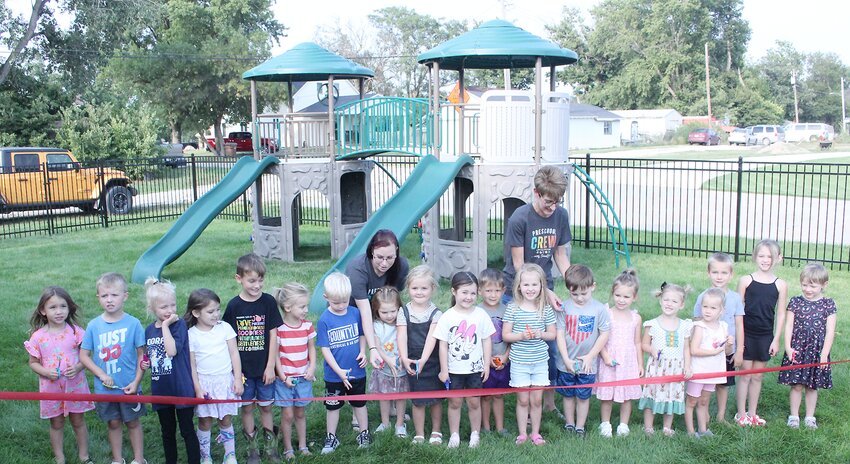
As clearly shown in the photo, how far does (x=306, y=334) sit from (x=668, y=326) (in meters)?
2.28

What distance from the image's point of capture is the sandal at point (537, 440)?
4.69 m

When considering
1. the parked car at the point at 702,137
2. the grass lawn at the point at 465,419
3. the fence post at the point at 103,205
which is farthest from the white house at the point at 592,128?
the grass lawn at the point at 465,419

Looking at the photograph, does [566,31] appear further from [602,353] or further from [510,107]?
[602,353]

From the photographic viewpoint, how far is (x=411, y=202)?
9.62 metres

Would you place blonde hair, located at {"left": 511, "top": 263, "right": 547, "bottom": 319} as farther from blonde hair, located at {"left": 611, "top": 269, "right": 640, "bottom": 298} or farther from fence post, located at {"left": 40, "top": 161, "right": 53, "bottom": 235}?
fence post, located at {"left": 40, "top": 161, "right": 53, "bottom": 235}

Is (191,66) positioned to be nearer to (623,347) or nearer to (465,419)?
Result: (465,419)

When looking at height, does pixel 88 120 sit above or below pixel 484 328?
above

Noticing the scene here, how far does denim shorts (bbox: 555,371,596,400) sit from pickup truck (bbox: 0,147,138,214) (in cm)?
1298

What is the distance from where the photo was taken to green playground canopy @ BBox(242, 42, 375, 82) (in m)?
12.0

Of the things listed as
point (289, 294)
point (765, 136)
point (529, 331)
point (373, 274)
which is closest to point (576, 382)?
point (529, 331)

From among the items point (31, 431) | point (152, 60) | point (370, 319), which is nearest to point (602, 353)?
point (370, 319)

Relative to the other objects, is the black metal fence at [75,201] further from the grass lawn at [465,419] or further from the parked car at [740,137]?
the parked car at [740,137]

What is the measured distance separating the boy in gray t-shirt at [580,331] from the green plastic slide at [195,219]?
6.81m

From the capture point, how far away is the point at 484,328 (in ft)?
15.0
